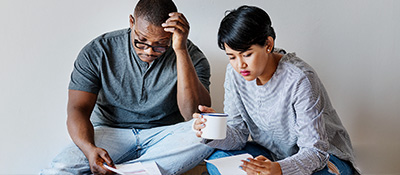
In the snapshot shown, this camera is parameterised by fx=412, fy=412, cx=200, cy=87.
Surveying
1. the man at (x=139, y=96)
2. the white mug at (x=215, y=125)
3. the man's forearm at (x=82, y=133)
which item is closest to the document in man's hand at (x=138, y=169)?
the man at (x=139, y=96)

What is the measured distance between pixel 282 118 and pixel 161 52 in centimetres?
67

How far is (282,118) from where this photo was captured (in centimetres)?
171

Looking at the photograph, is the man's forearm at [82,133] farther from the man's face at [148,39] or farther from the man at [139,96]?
the man's face at [148,39]

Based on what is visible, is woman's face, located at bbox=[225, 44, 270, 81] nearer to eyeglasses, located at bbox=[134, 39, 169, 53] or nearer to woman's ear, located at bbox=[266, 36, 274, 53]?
woman's ear, located at bbox=[266, 36, 274, 53]

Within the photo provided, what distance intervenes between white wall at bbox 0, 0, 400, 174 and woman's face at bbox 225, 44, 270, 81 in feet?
2.84

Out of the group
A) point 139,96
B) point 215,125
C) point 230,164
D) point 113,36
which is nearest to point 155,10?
point 113,36

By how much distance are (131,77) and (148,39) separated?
0.29m

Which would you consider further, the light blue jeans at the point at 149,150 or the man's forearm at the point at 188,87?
the man's forearm at the point at 188,87

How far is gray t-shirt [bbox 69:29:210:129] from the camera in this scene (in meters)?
2.11

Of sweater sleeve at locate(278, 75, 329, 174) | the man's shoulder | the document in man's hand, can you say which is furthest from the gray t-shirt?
sweater sleeve at locate(278, 75, 329, 174)

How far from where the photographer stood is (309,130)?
1.57 metres

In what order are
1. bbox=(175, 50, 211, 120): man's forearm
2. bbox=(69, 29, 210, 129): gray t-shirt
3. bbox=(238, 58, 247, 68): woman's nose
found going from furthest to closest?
1. bbox=(69, 29, 210, 129): gray t-shirt
2. bbox=(175, 50, 211, 120): man's forearm
3. bbox=(238, 58, 247, 68): woman's nose

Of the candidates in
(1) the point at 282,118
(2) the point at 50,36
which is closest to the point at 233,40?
(1) the point at 282,118

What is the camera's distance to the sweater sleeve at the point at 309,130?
1533 mm
